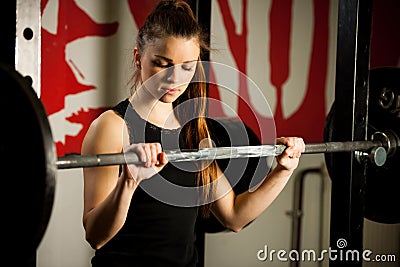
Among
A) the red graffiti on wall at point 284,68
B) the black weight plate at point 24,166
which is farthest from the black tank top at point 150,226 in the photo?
the red graffiti on wall at point 284,68

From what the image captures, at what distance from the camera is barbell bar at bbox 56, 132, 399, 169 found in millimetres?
1290

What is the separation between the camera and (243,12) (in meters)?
2.99

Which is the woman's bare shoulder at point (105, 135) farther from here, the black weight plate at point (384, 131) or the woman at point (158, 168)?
the black weight plate at point (384, 131)

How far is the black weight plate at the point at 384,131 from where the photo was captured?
2047mm

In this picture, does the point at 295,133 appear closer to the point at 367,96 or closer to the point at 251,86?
the point at 251,86

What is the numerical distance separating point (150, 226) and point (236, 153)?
266 mm

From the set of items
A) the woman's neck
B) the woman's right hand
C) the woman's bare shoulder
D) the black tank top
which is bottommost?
the black tank top

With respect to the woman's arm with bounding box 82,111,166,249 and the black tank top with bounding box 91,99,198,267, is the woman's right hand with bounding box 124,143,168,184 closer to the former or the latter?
the woman's arm with bounding box 82,111,166,249

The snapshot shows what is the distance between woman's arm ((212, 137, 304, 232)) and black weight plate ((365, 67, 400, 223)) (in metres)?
0.44

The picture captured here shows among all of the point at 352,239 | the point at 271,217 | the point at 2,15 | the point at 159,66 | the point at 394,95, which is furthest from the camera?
the point at 271,217

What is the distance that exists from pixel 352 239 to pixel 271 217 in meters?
1.22

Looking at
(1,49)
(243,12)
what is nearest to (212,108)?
(243,12)

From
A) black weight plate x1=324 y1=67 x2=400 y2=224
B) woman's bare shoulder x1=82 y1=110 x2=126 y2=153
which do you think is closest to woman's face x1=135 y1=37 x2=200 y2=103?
woman's bare shoulder x1=82 y1=110 x2=126 y2=153

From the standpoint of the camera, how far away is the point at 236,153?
1577 mm
